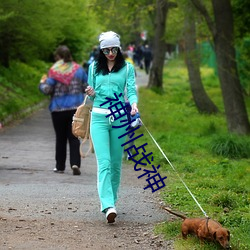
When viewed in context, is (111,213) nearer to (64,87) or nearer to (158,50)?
(64,87)

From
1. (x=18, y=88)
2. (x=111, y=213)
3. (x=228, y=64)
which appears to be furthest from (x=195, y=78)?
(x=111, y=213)

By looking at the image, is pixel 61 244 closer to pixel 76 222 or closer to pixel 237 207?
pixel 76 222

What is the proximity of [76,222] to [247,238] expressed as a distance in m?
1.83

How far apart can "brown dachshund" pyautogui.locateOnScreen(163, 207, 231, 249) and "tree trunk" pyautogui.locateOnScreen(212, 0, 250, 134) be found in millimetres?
10089

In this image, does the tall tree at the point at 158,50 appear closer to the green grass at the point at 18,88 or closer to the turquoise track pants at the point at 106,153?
the green grass at the point at 18,88

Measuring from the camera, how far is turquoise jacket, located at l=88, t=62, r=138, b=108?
7547 mm

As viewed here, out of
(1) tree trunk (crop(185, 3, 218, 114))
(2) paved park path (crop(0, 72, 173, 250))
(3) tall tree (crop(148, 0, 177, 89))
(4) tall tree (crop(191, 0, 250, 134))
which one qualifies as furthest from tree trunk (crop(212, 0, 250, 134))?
(3) tall tree (crop(148, 0, 177, 89))

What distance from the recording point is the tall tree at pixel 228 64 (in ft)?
52.9

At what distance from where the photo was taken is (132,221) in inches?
300

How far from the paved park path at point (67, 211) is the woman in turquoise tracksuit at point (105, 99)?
1.42ft

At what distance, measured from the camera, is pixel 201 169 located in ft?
38.2

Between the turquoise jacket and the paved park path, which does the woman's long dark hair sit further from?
the paved park path

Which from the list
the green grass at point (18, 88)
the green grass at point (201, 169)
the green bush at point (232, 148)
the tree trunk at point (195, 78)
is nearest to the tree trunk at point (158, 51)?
the green grass at point (18, 88)

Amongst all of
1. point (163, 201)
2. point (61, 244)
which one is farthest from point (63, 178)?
point (61, 244)
